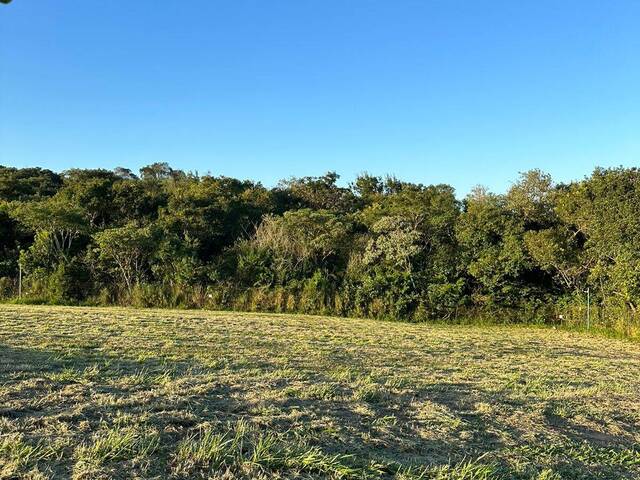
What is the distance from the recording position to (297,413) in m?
3.26

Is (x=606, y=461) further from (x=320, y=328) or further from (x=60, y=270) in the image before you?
(x=60, y=270)

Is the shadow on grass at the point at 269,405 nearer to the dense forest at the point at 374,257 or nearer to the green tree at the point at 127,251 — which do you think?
the dense forest at the point at 374,257

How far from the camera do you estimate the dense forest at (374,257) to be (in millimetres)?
11969

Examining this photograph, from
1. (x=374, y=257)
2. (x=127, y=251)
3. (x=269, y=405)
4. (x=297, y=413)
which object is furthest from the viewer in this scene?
(x=127, y=251)

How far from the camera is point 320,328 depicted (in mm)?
9781

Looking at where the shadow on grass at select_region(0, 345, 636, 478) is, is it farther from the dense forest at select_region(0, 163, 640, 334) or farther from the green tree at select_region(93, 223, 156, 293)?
the green tree at select_region(93, 223, 156, 293)

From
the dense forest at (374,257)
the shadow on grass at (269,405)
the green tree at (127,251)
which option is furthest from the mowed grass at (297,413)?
the green tree at (127,251)

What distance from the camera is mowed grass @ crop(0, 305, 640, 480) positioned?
2.52 m

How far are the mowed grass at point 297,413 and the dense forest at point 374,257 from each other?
5.97m

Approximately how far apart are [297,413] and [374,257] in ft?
35.0

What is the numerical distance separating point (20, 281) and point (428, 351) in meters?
11.8

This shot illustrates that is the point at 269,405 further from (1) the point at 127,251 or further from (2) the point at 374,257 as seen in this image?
(1) the point at 127,251

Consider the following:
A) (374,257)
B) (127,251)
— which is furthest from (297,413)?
(127,251)

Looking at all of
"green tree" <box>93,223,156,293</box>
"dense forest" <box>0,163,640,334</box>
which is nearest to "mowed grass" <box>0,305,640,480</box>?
"dense forest" <box>0,163,640,334</box>
